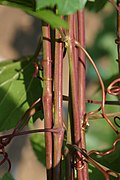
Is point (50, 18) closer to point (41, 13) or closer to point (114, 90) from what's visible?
point (41, 13)

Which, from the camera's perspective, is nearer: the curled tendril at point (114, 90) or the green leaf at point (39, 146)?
the curled tendril at point (114, 90)

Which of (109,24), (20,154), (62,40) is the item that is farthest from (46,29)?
(20,154)

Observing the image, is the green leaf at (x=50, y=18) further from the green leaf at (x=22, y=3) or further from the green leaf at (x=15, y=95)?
the green leaf at (x=15, y=95)

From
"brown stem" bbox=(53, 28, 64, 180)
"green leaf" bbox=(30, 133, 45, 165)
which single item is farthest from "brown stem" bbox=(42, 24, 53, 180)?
"green leaf" bbox=(30, 133, 45, 165)

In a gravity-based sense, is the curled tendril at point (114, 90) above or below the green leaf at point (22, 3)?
below

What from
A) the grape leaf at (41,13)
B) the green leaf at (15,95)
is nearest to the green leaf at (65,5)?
the grape leaf at (41,13)

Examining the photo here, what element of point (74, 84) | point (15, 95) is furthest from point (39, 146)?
point (74, 84)

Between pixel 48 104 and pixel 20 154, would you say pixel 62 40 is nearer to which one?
pixel 48 104
